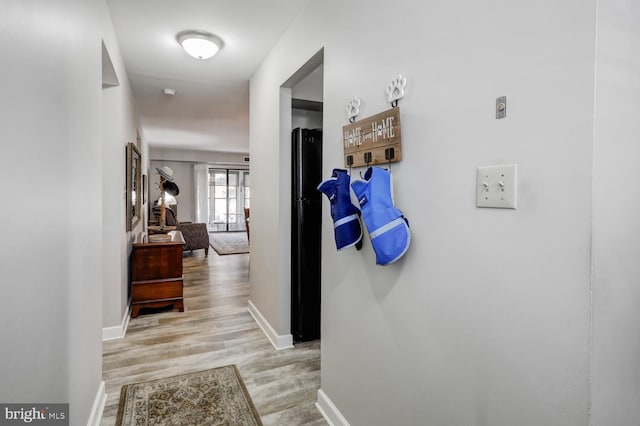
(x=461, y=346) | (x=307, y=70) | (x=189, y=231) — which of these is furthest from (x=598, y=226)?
(x=189, y=231)

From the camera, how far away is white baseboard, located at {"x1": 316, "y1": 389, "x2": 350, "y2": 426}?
1835 mm

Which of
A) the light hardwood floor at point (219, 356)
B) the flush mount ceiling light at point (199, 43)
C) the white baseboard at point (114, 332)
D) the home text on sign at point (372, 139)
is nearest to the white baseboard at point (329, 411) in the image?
the light hardwood floor at point (219, 356)

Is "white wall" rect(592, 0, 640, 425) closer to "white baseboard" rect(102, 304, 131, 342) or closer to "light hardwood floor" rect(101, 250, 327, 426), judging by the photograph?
"light hardwood floor" rect(101, 250, 327, 426)

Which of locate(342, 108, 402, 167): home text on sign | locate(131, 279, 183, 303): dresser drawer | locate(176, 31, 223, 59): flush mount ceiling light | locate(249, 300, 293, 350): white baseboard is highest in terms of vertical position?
locate(176, 31, 223, 59): flush mount ceiling light

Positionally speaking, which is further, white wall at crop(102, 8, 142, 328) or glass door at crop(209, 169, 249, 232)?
glass door at crop(209, 169, 249, 232)

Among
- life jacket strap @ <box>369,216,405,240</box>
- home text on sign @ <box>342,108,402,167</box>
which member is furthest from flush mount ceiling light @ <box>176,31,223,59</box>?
life jacket strap @ <box>369,216,405,240</box>

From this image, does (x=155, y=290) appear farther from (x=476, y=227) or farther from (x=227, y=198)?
(x=227, y=198)

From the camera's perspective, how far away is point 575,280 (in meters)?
0.80

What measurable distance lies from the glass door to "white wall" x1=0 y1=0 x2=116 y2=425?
9.24m

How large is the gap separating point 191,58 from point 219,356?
2565 mm

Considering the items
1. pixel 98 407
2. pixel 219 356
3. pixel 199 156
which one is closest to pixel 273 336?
pixel 219 356

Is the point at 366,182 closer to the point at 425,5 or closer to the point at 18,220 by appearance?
the point at 425,5

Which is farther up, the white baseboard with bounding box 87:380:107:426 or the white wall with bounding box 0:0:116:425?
the white wall with bounding box 0:0:116:425

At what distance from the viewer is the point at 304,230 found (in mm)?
2941
